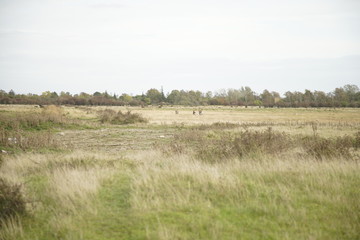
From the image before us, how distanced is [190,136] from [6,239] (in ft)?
56.2

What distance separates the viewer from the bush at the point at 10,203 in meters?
5.32

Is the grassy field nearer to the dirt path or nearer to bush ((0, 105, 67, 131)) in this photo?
the dirt path

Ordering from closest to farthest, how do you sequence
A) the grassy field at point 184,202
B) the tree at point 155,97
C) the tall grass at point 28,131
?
the grassy field at point 184,202
the tall grass at point 28,131
the tree at point 155,97

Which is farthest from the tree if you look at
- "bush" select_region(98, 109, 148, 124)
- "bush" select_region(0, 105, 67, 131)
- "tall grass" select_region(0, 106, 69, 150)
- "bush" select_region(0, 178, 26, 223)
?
"bush" select_region(0, 178, 26, 223)

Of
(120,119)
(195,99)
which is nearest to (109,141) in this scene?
(120,119)

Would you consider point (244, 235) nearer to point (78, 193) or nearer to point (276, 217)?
point (276, 217)

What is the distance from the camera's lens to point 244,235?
4.64 m

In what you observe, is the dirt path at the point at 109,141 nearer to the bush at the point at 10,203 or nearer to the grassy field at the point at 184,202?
the grassy field at the point at 184,202

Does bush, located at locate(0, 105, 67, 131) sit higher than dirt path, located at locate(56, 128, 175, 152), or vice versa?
bush, located at locate(0, 105, 67, 131)

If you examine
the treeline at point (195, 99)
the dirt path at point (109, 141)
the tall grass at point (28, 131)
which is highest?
the treeline at point (195, 99)

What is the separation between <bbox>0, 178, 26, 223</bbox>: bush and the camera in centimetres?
532

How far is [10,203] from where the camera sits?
5.39 metres

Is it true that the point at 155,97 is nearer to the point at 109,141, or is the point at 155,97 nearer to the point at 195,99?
the point at 195,99

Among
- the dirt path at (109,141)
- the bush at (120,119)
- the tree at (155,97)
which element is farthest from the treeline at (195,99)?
the dirt path at (109,141)
